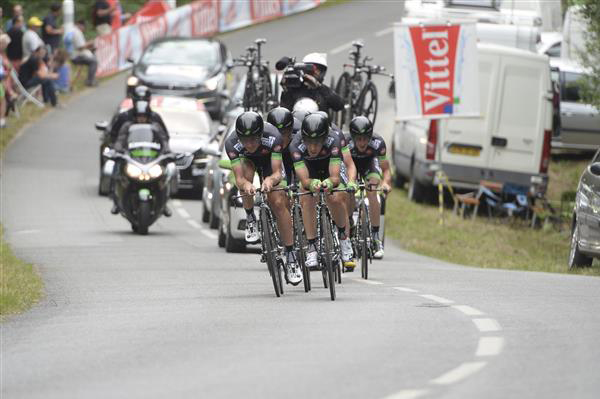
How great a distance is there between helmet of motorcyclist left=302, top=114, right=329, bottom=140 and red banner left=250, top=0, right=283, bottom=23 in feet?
128

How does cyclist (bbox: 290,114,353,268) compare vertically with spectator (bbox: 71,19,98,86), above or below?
above

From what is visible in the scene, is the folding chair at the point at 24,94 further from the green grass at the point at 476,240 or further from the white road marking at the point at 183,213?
the green grass at the point at 476,240

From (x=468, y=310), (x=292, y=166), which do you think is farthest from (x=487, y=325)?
(x=292, y=166)

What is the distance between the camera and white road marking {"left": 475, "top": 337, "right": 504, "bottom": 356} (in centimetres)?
1069

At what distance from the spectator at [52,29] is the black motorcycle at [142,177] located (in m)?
17.5

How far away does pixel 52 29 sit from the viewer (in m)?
41.4

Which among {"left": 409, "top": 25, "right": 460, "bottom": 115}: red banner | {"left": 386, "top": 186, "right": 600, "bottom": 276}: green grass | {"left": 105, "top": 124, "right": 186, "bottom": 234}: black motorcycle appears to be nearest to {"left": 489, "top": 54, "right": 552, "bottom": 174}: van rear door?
{"left": 386, "top": 186, "right": 600, "bottom": 276}: green grass

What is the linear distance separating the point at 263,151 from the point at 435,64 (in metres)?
12.2

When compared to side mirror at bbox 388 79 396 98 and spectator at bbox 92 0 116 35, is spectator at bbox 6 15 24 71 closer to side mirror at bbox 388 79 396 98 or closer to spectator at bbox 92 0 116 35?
spectator at bbox 92 0 116 35

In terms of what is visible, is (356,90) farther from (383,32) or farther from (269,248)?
(383,32)

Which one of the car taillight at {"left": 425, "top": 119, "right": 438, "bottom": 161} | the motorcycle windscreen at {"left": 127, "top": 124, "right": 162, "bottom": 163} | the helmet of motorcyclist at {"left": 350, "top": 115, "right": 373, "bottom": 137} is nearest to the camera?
the helmet of motorcyclist at {"left": 350, "top": 115, "right": 373, "bottom": 137}

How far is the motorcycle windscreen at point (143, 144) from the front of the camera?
2408cm

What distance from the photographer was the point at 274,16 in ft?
179

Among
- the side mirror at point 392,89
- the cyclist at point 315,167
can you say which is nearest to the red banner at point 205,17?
the side mirror at point 392,89
